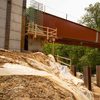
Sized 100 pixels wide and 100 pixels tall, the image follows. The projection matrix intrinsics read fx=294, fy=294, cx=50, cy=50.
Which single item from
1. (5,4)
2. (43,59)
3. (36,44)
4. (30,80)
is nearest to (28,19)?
(36,44)

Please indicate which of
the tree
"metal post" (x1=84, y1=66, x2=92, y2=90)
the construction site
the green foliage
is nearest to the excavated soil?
the construction site

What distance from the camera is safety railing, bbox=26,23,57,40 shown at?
1875cm

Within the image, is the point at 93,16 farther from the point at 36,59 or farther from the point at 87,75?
the point at 36,59

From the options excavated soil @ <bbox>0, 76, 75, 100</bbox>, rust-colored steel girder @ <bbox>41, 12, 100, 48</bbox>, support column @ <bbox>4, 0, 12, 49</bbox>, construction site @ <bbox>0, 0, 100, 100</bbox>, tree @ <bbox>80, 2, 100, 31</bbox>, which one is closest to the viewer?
excavated soil @ <bbox>0, 76, 75, 100</bbox>

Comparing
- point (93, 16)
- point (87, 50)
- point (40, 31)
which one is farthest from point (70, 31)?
point (93, 16)

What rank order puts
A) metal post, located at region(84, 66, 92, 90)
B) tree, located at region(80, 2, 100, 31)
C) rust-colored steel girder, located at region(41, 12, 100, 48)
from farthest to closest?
tree, located at region(80, 2, 100, 31), rust-colored steel girder, located at region(41, 12, 100, 48), metal post, located at region(84, 66, 92, 90)

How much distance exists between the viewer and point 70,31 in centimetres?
2434

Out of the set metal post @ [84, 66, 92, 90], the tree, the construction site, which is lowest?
metal post @ [84, 66, 92, 90]

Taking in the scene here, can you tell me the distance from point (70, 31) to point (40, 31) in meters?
4.90

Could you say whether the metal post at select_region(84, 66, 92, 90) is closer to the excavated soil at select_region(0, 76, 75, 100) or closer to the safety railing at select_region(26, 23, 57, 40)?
the safety railing at select_region(26, 23, 57, 40)

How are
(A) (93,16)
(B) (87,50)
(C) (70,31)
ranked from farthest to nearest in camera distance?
(A) (93,16) → (B) (87,50) → (C) (70,31)

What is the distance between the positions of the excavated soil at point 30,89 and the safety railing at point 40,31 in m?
11.6

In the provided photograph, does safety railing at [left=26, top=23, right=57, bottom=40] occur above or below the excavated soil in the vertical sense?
above

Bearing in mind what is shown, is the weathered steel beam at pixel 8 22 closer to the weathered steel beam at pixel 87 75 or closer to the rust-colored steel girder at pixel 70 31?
the rust-colored steel girder at pixel 70 31
